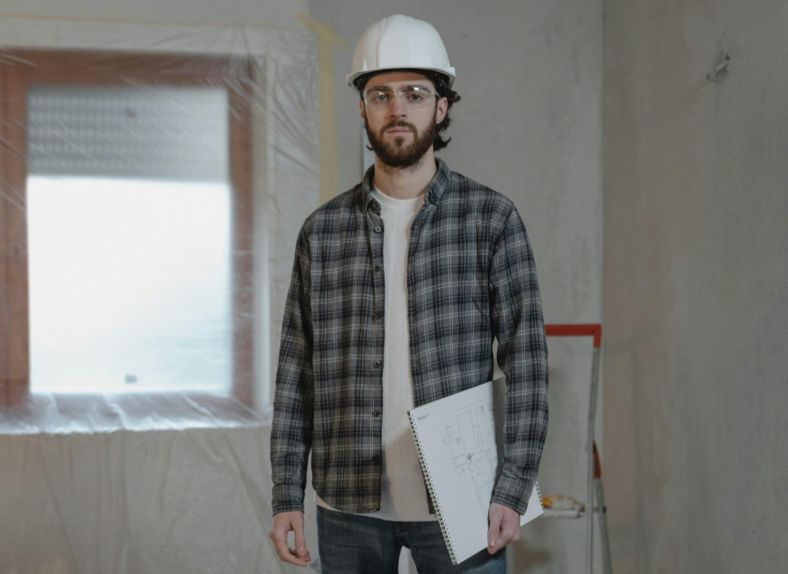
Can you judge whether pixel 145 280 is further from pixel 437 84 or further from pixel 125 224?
pixel 437 84

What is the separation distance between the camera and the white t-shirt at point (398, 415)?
4.15 ft

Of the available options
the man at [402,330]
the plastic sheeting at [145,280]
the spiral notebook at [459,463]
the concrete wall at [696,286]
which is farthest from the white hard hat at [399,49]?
the plastic sheeting at [145,280]

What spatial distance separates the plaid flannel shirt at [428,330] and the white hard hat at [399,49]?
0.17 metres

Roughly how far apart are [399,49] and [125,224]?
1437 mm

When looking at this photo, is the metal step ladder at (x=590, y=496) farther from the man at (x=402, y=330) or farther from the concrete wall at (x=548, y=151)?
the man at (x=402, y=330)

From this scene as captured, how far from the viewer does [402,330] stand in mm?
1299

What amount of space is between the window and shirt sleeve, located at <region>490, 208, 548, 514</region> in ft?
4.58

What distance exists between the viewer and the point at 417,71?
1344 millimetres

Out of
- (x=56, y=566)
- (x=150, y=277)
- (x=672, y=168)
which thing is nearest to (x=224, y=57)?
(x=150, y=277)

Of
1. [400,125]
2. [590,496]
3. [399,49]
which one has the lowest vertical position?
[590,496]

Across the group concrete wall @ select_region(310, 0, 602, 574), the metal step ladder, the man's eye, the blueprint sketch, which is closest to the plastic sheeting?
concrete wall @ select_region(310, 0, 602, 574)

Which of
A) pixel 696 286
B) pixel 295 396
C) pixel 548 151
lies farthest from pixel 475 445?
pixel 548 151

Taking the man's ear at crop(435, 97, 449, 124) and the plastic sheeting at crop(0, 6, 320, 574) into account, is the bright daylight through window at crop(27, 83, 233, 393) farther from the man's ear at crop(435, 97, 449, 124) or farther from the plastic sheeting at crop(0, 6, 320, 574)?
the man's ear at crop(435, 97, 449, 124)

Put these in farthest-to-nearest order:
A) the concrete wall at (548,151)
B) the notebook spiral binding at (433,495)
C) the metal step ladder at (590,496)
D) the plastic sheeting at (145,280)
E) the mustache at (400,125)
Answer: the concrete wall at (548,151) → the plastic sheeting at (145,280) → the metal step ladder at (590,496) → the mustache at (400,125) → the notebook spiral binding at (433,495)
